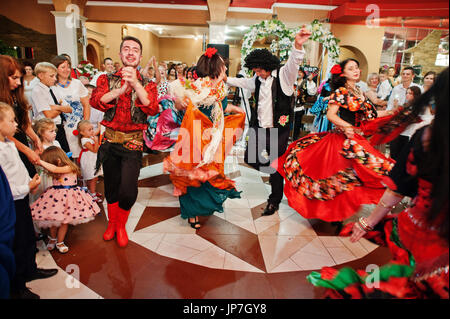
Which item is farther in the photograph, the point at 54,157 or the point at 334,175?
the point at 334,175

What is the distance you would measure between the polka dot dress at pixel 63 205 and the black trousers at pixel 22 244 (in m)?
0.34

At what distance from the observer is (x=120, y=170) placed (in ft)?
8.26

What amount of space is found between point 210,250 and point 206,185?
2.02 ft

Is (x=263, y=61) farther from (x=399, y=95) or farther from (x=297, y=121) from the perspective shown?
(x=297, y=121)

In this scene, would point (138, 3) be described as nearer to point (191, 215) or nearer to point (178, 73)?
point (178, 73)

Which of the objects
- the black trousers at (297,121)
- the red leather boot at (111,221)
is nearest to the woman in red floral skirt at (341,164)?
the red leather boot at (111,221)

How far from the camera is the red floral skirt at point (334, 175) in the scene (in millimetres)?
→ 2535

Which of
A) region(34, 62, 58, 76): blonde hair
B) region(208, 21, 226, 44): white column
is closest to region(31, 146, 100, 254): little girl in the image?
region(34, 62, 58, 76): blonde hair

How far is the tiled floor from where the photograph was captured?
197cm

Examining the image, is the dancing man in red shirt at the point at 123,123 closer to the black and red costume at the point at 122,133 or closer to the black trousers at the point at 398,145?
the black and red costume at the point at 122,133

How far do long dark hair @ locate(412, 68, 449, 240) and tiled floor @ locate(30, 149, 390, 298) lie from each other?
1.27 meters

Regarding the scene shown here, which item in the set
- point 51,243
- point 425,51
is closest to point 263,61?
point 51,243

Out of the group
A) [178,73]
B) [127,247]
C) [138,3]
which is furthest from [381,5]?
[127,247]

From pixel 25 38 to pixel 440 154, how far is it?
12.9 meters
